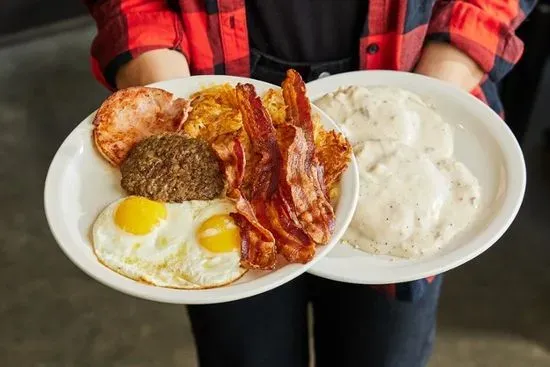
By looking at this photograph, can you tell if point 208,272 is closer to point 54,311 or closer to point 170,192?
point 170,192

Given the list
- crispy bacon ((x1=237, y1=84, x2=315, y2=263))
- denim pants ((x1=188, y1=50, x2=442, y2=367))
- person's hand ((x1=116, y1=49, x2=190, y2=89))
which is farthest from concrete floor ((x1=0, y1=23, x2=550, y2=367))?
crispy bacon ((x1=237, y1=84, x2=315, y2=263))

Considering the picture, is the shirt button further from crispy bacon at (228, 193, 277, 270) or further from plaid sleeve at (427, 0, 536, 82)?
crispy bacon at (228, 193, 277, 270)

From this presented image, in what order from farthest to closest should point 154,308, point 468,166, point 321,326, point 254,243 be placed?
point 154,308 → point 321,326 → point 468,166 → point 254,243

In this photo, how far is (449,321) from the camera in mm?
1853

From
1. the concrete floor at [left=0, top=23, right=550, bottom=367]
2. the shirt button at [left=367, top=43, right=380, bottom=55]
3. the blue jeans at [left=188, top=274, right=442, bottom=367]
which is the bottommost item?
the concrete floor at [left=0, top=23, right=550, bottom=367]

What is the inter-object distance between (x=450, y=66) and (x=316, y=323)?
0.54m

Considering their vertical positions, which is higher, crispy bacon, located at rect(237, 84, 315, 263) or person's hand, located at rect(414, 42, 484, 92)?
crispy bacon, located at rect(237, 84, 315, 263)

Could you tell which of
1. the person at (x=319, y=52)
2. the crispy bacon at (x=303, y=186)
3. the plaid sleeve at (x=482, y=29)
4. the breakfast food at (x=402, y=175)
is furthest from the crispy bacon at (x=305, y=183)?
the plaid sleeve at (x=482, y=29)

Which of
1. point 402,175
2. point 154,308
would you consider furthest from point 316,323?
point 154,308

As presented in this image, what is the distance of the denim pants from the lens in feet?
3.94

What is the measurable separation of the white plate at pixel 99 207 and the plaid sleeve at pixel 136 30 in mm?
95

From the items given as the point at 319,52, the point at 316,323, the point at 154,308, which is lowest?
the point at 154,308

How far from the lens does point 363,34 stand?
1.13 meters

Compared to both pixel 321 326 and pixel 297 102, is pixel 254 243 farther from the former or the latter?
pixel 321 326
